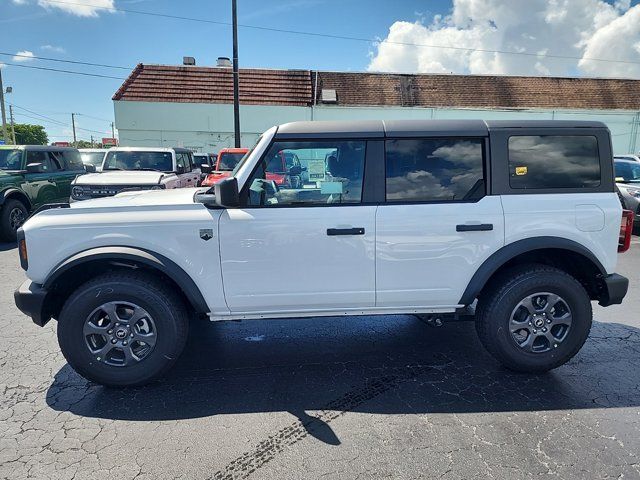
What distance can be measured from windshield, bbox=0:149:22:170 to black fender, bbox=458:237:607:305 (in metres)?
10.00

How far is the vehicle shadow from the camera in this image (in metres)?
2.96

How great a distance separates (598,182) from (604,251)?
0.55 metres

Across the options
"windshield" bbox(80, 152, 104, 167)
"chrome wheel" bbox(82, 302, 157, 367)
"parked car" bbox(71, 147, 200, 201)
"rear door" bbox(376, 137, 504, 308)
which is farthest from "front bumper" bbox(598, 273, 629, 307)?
"windshield" bbox(80, 152, 104, 167)

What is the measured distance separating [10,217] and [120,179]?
2464mm

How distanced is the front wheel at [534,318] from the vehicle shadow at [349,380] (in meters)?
0.21

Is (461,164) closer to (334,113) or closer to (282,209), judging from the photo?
(282,209)

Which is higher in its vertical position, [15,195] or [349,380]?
[15,195]

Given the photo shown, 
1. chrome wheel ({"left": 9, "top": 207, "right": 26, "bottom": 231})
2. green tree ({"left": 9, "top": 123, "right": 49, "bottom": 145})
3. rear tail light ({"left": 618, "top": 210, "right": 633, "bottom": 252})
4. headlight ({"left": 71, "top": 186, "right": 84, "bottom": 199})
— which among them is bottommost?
rear tail light ({"left": 618, "top": 210, "right": 633, "bottom": 252})

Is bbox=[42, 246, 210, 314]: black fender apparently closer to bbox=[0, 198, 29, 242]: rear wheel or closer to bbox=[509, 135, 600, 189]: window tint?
bbox=[509, 135, 600, 189]: window tint

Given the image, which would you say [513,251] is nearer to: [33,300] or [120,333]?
[120,333]

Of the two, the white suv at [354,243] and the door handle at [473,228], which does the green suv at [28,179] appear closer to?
the white suv at [354,243]

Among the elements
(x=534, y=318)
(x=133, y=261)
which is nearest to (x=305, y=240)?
(x=133, y=261)

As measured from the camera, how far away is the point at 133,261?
3.06 metres

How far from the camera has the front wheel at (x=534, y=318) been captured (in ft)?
10.7
